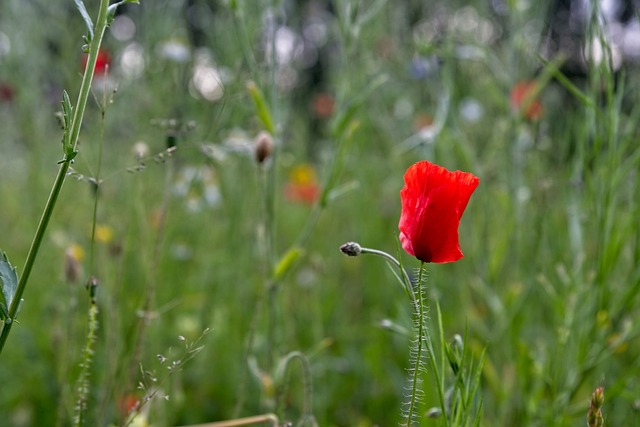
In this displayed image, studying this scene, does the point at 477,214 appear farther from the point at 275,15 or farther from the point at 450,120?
the point at 275,15

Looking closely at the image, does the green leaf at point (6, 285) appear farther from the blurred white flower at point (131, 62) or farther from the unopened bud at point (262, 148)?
the blurred white flower at point (131, 62)

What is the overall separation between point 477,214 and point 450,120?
21.2 inches

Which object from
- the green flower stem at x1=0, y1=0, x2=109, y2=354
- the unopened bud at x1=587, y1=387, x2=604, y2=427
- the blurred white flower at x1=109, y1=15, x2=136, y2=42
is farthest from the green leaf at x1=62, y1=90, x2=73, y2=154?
the blurred white flower at x1=109, y1=15, x2=136, y2=42

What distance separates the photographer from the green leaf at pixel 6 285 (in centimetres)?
63

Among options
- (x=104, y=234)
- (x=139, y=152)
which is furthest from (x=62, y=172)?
(x=104, y=234)

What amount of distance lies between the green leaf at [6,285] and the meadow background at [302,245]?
18cm

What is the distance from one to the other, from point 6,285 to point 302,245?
1371 millimetres

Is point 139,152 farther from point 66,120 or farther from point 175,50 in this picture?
point 175,50

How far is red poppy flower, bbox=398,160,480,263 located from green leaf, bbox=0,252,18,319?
14.3 inches

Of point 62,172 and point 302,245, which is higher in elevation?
point 302,245

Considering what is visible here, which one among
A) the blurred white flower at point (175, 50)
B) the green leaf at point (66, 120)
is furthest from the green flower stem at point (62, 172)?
the blurred white flower at point (175, 50)

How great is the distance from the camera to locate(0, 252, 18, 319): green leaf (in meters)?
0.63

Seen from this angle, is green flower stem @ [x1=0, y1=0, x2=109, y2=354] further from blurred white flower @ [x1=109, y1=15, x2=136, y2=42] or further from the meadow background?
blurred white flower @ [x1=109, y1=15, x2=136, y2=42]

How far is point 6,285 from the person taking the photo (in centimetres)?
64
